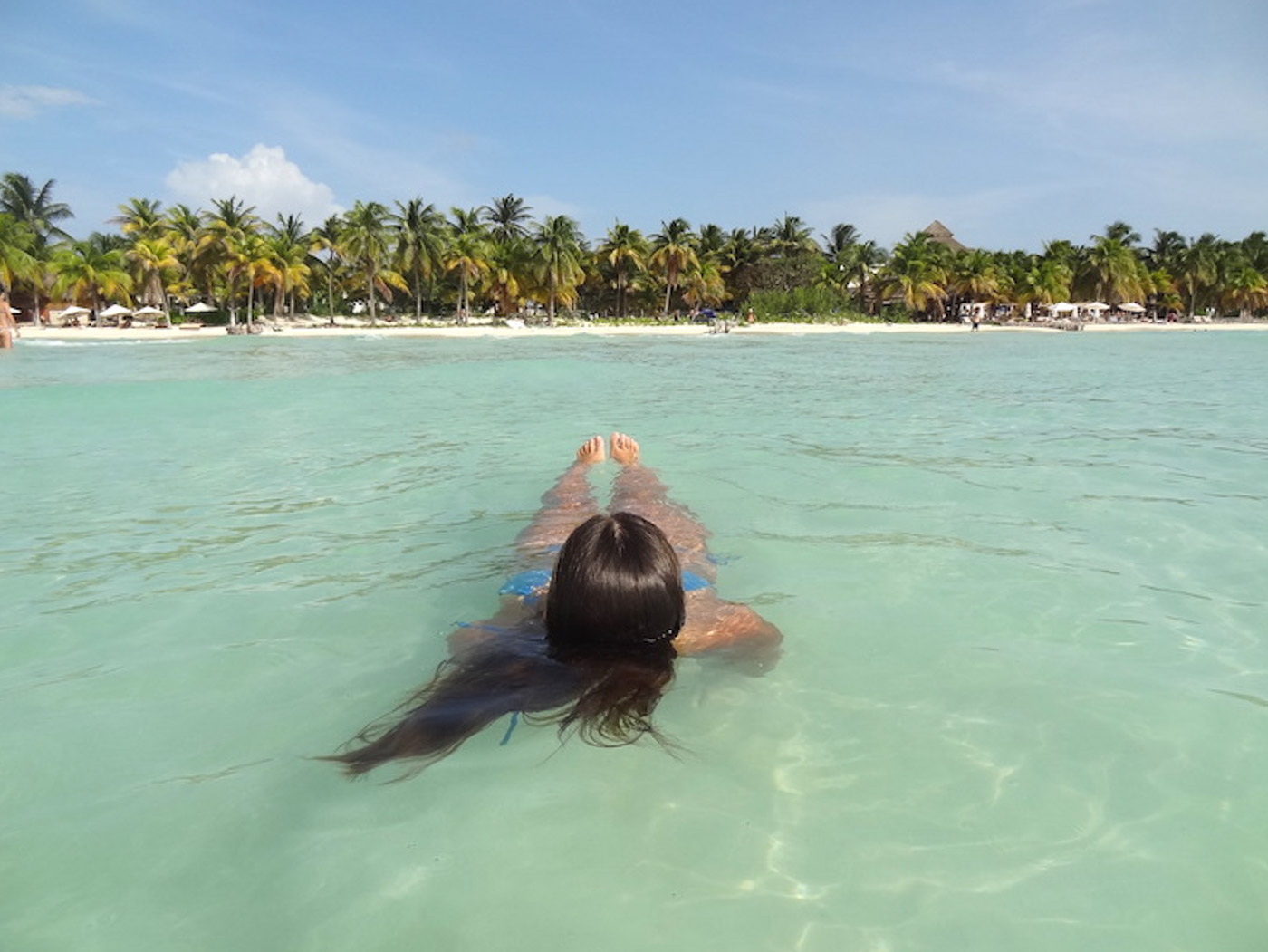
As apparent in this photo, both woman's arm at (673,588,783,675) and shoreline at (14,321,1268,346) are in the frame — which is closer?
woman's arm at (673,588,783,675)

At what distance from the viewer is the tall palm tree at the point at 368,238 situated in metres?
53.2

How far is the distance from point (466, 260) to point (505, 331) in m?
9.87

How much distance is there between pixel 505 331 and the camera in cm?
4866

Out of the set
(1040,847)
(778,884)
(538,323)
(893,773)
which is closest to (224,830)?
(778,884)

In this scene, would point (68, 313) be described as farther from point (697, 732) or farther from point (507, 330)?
point (697, 732)

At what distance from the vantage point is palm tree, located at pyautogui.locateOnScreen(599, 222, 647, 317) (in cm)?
6038

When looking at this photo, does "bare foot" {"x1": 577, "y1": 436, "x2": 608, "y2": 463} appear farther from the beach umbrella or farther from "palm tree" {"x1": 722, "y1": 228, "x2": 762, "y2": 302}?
"palm tree" {"x1": 722, "y1": 228, "x2": 762, "y2": 302}

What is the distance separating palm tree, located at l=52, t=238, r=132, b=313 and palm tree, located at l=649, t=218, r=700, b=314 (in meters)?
35.8

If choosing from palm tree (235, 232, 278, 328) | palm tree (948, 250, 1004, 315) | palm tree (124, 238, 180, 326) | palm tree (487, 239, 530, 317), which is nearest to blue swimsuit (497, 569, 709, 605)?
palm tree (235, 232, 278, 328)

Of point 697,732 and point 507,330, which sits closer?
point 697,732

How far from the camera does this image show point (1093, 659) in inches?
120

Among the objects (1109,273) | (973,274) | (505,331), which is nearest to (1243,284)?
(1109,273)

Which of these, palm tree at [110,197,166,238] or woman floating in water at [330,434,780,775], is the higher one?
palm tree at [110,197,166,238]

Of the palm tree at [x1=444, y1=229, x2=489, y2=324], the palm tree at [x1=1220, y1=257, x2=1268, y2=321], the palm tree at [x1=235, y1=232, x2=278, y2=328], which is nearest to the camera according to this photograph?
the palm tree at [x1=235, y1=232, x2=278, y2=328]
